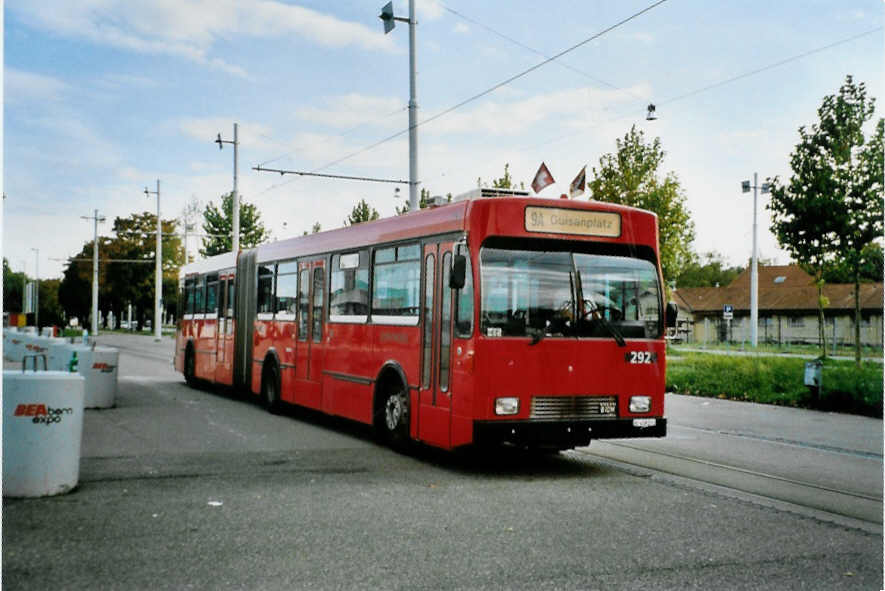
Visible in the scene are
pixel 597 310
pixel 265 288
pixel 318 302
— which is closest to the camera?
pixel 597 310

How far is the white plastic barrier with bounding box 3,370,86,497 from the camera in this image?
7770 millimetres

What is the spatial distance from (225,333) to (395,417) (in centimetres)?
835

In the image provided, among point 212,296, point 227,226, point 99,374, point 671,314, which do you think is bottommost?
point 99,374

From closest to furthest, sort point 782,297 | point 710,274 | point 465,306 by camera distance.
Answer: point 465,306
point 782,297
point 710,274

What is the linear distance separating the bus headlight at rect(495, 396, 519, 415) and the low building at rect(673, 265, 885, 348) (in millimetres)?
47086

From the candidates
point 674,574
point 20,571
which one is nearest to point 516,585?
point 674,574

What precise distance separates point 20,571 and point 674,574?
3916 mm

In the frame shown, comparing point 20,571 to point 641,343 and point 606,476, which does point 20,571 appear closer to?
point 606,476

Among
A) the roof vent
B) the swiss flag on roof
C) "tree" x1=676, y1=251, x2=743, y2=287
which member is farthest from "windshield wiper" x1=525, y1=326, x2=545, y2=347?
"tree" x1=676, y1=251, x2=743, y2=287

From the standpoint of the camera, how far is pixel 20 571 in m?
5.59

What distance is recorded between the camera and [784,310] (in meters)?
70.8

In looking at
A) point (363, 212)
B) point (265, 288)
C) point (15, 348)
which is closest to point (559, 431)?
point (265, 288)

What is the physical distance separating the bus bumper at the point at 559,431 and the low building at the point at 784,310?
1821 inches

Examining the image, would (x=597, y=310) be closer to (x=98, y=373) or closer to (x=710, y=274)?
(x=98, y=373)
